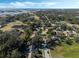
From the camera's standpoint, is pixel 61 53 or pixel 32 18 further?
pixel 32 18

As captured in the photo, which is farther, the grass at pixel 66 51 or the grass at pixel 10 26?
the grass at pixel 10 26

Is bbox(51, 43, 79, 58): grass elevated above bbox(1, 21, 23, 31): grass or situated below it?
below

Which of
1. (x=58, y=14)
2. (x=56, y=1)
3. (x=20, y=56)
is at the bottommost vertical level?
(x=20, y=56)

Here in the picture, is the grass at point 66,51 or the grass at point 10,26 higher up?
the grass at point 10,26

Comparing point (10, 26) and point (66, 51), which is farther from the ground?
point (10, 26)

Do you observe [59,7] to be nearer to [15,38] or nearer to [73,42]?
[73,42]

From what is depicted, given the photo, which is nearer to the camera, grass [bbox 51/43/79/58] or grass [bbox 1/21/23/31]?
grass [bbox 51/43/79/58]

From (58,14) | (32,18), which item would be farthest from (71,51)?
(32,18)

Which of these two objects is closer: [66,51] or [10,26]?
[66,51]
